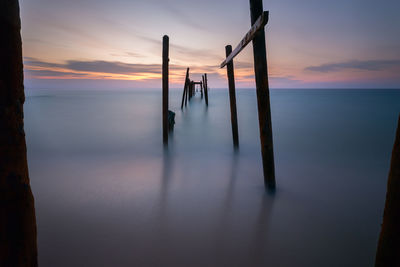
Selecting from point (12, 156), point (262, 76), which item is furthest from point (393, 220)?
point (262, 76)

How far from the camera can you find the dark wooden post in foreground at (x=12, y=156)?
35.2 inches

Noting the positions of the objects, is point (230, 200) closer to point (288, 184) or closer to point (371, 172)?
point (288, 184)

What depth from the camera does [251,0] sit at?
2441mm

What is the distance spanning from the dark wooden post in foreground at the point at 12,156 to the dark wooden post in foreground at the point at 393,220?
1.75 metres

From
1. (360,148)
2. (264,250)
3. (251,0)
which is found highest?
(251,0)

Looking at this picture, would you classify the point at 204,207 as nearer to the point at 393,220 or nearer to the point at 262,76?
the point at 262,76

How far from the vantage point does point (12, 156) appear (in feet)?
3.04

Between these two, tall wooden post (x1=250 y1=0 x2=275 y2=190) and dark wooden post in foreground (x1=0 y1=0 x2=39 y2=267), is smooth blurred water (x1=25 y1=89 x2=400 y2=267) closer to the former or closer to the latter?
tall wooden post (x1=250 y1=0 x2=275 y2=190)

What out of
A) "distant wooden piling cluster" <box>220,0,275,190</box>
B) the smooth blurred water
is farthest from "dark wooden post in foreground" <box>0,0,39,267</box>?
"distant wooden piling cluster" <box>220,0,275,190</box>

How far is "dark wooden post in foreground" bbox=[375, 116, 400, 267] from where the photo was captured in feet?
3.11

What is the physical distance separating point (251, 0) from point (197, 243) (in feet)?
9.17

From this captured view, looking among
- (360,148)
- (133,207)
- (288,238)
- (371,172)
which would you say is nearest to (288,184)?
(288,238)

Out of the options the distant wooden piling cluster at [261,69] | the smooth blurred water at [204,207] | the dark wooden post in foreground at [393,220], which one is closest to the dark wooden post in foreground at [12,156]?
the smooth blurred water at [204,207]

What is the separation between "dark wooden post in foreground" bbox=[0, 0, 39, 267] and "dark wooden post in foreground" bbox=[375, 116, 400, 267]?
5.73 feet
